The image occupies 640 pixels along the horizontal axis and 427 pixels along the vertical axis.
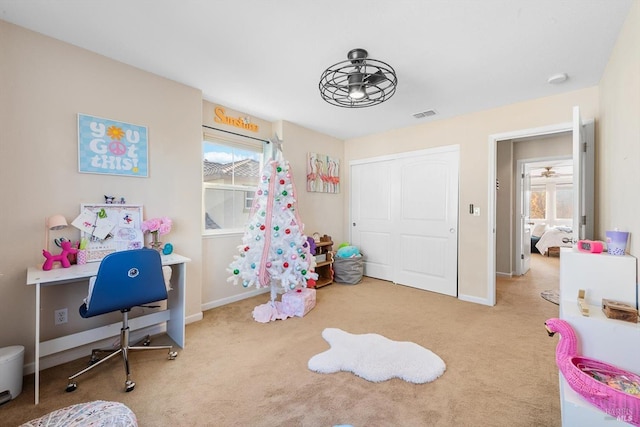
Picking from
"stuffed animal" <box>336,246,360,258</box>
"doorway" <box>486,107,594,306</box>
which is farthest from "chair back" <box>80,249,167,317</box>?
"doorway" <box>486,107,594,306</box>

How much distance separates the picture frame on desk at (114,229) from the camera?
2.16 meters

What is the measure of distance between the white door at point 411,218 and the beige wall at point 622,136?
4.73ft

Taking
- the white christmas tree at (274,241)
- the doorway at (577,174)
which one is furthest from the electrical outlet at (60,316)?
the doorway at (577,174)

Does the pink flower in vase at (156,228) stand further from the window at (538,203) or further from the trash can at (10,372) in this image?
the window at (538,203)

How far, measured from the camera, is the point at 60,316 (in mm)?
2062

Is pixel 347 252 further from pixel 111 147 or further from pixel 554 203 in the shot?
pixel 554 203

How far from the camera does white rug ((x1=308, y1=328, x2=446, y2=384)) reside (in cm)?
189

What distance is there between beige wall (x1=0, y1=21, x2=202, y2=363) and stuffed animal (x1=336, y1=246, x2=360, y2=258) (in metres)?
2.60

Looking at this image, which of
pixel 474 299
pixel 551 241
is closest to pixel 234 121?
pixel 474 299

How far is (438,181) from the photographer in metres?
3.81

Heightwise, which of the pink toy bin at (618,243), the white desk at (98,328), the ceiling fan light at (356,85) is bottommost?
the white desk at (98,328)

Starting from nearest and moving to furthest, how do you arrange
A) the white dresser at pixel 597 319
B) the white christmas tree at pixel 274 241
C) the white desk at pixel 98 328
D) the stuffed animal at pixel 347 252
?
the white dresser at pixel 597 319 → the white desk at pixel 98 328 → the white christmas tree at pixel 274 241 → the stuffed animal at pixel 347 252

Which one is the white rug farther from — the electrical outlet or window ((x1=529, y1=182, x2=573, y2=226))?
window ((x1=529, y1=182, x2=573, y2=226))

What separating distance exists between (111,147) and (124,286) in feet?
4.06
